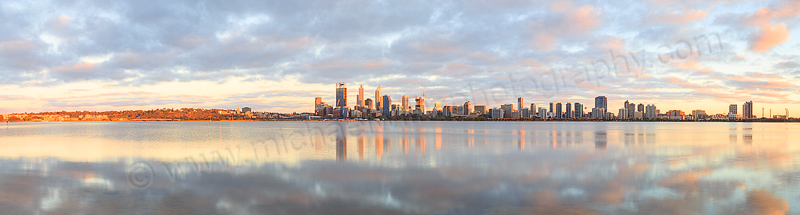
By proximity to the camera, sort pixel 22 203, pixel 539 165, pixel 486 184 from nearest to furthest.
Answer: pixel 22 203 → pixel 486 184 → pixel 539 165

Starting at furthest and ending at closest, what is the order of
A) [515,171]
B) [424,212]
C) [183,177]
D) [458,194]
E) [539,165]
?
[539,165]
[515,171]
[183,177]
[458,194]
[424,212]

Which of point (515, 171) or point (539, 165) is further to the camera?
point (539, 165)

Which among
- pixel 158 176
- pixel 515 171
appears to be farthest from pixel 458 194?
pixel 158 176

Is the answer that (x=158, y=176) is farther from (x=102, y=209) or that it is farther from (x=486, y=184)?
(x=486, y=184)

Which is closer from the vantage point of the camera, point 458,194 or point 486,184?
point 458,194

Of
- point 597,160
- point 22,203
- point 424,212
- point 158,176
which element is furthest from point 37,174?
point 597,160

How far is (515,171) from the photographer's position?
18766 mm

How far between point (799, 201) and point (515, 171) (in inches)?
356

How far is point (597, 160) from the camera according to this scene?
2356 centimetres

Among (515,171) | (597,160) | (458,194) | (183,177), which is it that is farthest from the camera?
(597,160)

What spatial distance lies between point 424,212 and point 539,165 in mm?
12065

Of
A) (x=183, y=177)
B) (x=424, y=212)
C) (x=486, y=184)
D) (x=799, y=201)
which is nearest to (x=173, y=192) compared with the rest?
(x=183, y=177)

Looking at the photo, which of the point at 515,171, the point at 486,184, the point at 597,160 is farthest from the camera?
the point at 597,160

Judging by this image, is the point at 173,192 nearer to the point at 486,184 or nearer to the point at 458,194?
the point at 458,194
